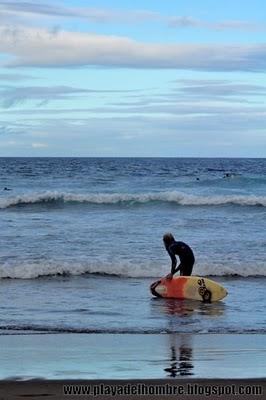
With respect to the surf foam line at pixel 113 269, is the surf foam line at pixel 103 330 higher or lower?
higher

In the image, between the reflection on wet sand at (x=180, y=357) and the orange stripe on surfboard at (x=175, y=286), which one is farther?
the orange stripe on surfboard at (x=175, y=286)

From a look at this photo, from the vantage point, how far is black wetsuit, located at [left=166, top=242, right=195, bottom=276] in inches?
558

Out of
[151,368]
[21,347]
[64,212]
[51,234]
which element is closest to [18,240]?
[51,234]

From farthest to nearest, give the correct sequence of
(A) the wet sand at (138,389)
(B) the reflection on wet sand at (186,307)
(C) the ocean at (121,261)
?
(B) the reflection on wet sand at (186,307), (C) the ocean at (121,261), (A) the wet sand at (138,389)

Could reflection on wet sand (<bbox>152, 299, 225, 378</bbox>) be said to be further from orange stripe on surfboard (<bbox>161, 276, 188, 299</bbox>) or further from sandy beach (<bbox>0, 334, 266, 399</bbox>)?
orange stripe on surfboard (<bbox>161, 276, 188, 299</bbox>)

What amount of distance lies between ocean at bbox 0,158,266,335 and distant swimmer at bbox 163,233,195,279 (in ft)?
2.35

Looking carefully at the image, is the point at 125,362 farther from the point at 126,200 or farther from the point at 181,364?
the point at 126,200

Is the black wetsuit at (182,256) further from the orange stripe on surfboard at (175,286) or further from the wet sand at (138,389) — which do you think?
the wet sand at (138,389)

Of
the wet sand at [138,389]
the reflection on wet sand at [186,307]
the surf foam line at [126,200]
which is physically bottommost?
the reflection on wet sand at [186,307]

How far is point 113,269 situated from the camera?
1678 centimetres

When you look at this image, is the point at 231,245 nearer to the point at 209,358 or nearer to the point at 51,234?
the point at 51,234

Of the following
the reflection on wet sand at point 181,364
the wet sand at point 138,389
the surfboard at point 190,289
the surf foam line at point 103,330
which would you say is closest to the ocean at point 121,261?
the surf foam line at point 103,330

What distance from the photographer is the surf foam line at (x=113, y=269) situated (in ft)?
52.9

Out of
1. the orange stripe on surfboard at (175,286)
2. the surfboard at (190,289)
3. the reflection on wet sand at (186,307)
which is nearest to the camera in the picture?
the reflection on wet sand at (186,307)
